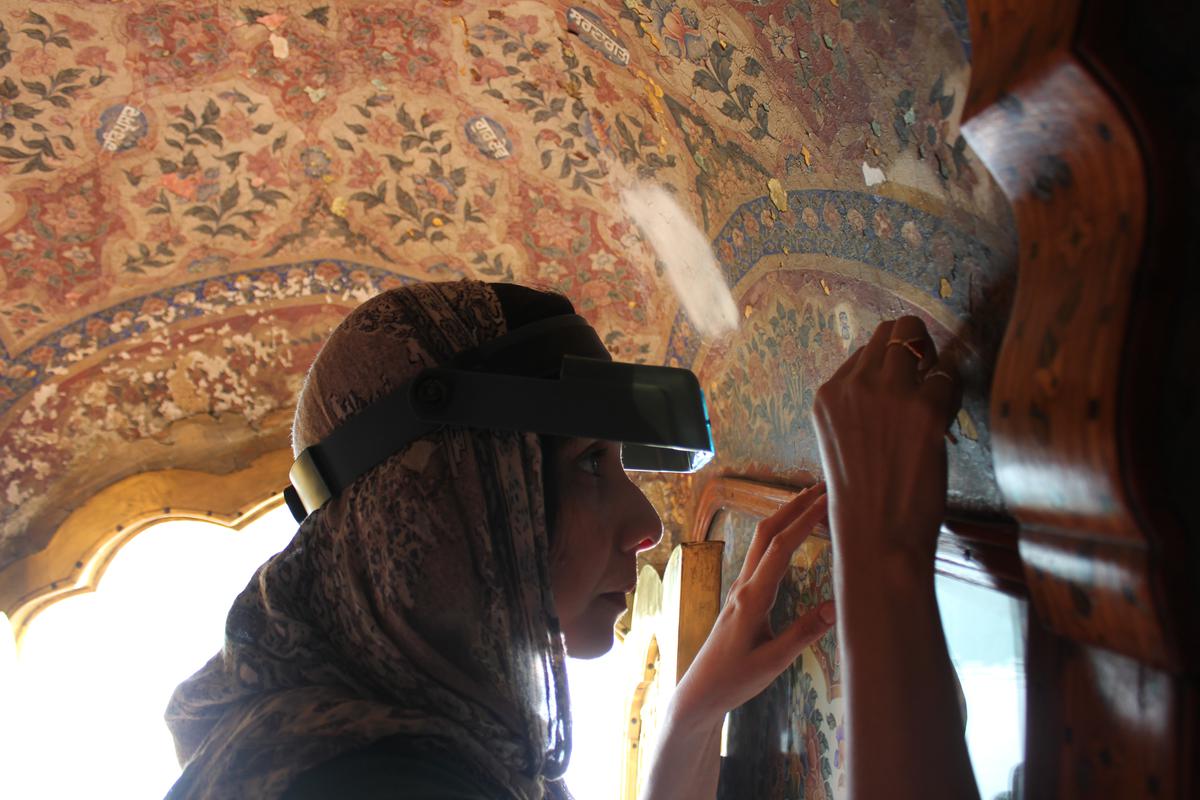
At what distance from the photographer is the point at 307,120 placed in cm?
300

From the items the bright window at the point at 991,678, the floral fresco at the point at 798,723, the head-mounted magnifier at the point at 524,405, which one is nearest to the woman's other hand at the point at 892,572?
the bright window at the point at 991,678

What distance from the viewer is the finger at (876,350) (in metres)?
1.03

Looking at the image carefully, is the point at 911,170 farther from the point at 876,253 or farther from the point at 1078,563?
the point at 1078,563

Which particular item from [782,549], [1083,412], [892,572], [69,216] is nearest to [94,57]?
[69,216]

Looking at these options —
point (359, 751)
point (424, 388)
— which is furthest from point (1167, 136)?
point (359, 751)

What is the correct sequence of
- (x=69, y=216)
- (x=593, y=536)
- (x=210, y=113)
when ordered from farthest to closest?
(x=69, y=216) → (x=210, y=113) → (x=593, y=536)

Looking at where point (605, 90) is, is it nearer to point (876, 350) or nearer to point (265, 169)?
point (265, 169)

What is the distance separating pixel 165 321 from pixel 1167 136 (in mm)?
3306

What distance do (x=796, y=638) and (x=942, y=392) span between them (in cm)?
53

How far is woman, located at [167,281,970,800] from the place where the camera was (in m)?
1.00

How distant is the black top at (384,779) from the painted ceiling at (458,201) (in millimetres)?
682

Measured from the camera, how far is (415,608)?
3.76ft

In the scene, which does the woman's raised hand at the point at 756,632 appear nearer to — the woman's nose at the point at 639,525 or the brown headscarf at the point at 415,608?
the woman's nose at the point at 639,525

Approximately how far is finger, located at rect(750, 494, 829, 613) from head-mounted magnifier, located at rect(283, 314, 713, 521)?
0.61 ft
